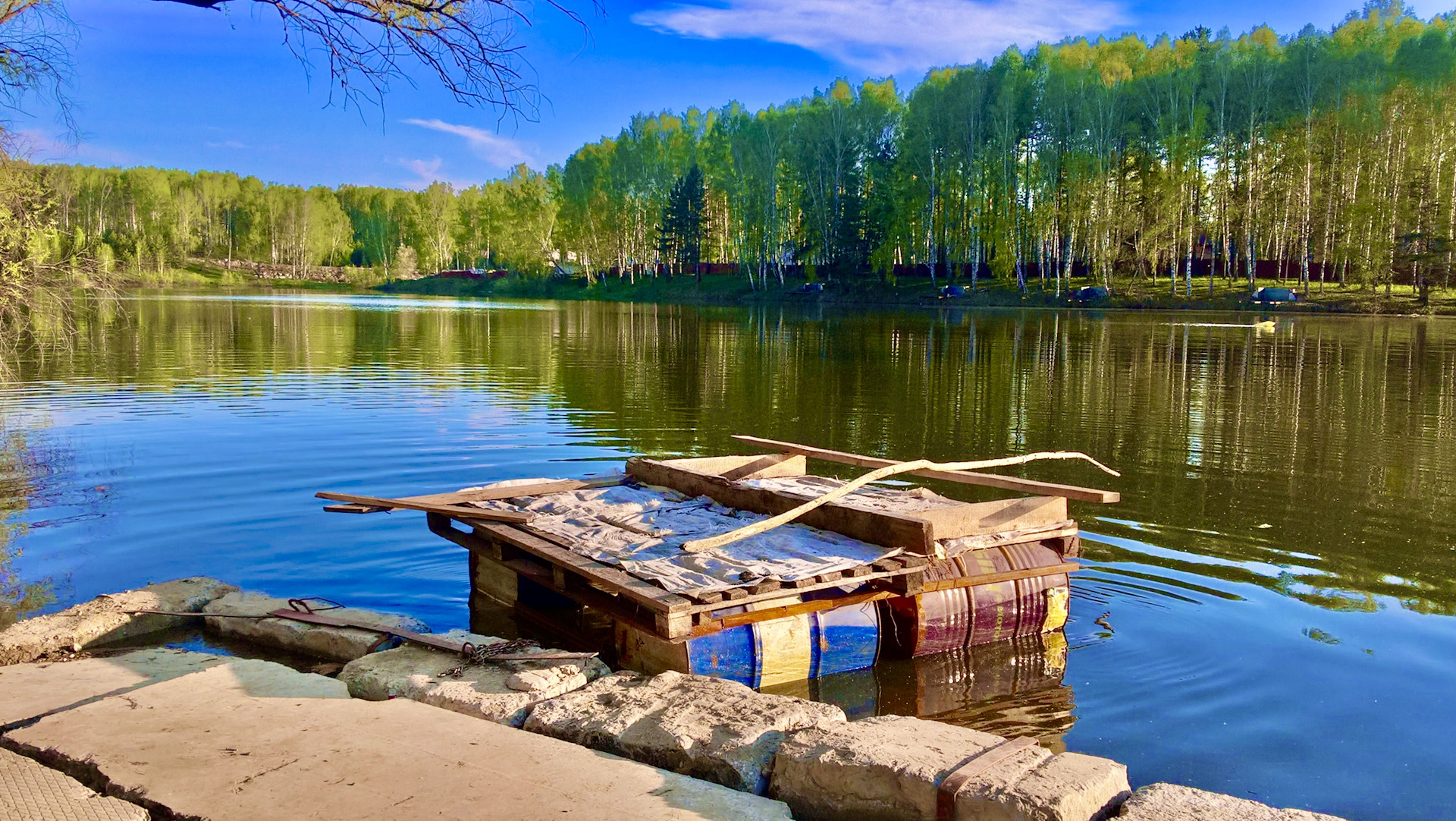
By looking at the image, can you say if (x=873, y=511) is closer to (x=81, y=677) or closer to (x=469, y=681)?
(x=469, y=681)

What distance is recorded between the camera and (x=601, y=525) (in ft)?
25.2

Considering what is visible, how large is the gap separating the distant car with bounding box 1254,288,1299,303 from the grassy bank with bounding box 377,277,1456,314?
0.62 m

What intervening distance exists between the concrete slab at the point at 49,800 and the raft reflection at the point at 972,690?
3801 mm

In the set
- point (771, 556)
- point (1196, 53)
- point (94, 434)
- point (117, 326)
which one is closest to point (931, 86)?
point (1196, 53)

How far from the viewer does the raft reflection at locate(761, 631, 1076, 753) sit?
20.4ft

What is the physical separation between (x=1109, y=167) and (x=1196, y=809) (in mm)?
66223

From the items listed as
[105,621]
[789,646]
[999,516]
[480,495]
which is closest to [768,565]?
[789,646]

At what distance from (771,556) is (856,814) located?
2.61 metres

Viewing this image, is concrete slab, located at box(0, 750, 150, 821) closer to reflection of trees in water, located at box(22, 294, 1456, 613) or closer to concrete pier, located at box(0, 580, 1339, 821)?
concrete pier, located at box(0, 580, 1339, 821)

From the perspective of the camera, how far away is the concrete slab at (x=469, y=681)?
5254 mm

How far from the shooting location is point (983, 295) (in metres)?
63.9

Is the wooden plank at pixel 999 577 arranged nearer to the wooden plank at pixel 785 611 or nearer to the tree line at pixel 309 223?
the wooden plank at pixel 785 611

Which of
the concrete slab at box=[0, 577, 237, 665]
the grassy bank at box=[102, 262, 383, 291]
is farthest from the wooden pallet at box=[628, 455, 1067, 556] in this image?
the grassy bank at box=[102, 262, 383, 291]

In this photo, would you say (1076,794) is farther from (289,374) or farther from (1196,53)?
(1196,53)
